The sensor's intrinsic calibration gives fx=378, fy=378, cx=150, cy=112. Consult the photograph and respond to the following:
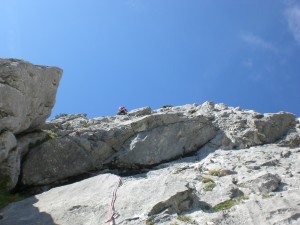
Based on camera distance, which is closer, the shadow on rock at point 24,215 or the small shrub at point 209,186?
the shadow on rock at point 24,215

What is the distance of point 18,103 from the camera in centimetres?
2542

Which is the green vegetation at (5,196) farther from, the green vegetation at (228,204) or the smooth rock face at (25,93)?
the green vegetation at (228,204)

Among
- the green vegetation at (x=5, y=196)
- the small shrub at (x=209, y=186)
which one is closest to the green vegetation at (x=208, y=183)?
the small shrub at (x=209, y=186)

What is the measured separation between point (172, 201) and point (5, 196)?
1086cm

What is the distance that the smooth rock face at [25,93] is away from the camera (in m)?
24.5

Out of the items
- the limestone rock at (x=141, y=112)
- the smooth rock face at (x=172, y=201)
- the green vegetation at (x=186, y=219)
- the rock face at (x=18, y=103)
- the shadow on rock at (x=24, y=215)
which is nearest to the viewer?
the green vegetation at (x=186, y=219)

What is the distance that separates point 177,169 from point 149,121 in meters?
7.23

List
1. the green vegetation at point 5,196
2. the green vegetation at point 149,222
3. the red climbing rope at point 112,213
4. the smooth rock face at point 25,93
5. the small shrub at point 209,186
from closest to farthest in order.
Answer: the green vegetation at point 149,222 < the red climbing rope at point 112,213 < the small shrub at point 209,186 < the green vegetation at point 5,196 < the smooth rock face at point 25,93

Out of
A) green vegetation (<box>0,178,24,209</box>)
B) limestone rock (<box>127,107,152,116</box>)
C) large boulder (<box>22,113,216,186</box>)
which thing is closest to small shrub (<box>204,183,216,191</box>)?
large boulder (<box>22,113,216,186</box>)

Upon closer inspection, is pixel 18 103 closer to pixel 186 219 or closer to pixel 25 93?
pixel 25 93

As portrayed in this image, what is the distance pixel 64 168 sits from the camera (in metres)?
26.8

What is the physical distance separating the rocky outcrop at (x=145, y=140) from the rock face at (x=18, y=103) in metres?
1.89

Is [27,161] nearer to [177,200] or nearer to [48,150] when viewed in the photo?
[48,150]

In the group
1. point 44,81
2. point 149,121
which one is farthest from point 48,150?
point 149,121
